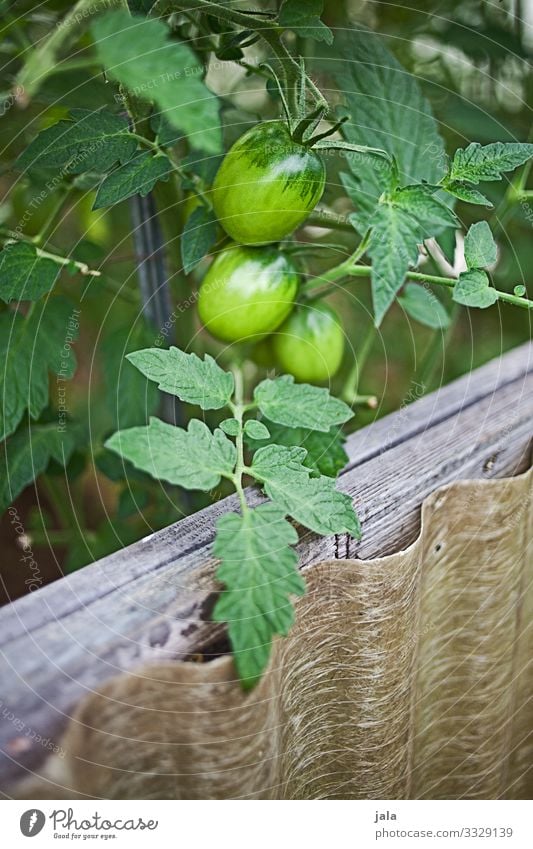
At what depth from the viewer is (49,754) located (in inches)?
9.7

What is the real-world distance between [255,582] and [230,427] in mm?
56

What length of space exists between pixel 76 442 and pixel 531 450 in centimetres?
22

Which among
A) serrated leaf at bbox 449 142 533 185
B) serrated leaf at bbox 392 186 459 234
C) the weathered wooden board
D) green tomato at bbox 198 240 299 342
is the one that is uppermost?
serrated leaf at bbox 449 142 533 185

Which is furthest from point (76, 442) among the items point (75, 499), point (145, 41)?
point (145, 41)

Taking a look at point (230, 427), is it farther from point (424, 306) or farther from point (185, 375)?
point (424, 306)

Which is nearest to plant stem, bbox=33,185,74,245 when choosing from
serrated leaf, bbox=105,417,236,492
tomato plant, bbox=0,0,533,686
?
tomato plant, bbox=0,0,533,686

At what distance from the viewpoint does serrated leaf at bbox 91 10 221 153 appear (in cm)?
21

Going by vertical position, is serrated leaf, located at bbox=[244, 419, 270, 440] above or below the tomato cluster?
below

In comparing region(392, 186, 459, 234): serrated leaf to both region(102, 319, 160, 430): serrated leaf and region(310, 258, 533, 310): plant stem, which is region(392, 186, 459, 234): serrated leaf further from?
region(102, 319, 160, 430): serrated leaf

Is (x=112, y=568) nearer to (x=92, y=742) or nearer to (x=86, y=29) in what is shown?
(x=92, y=742)

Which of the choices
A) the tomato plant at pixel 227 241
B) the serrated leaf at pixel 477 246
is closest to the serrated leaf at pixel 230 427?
the tomato plant at pixel 227 241

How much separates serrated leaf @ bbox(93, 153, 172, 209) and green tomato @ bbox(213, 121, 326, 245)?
0.02 meters

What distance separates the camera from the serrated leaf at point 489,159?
0.83 ft

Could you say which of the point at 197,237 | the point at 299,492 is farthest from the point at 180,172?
the point at 299,492
